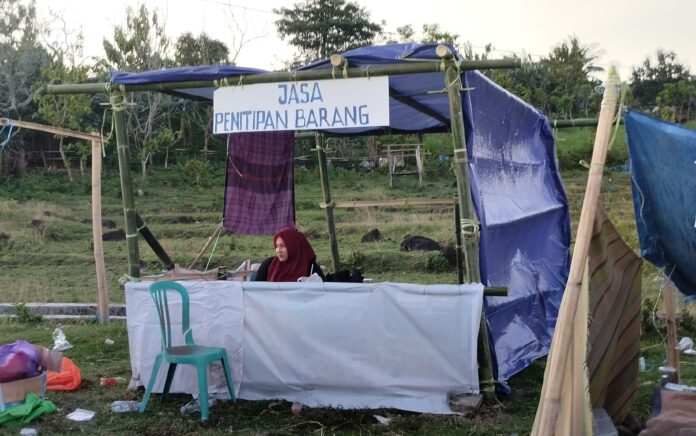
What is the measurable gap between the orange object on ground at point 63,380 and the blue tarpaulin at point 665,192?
4480mm

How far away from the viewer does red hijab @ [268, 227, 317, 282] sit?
6.66 m

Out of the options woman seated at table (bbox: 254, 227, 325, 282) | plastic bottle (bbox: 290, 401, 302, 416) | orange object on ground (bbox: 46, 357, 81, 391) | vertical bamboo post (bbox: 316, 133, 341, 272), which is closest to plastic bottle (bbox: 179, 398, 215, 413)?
plastic bottle (bbox: 290, 401, 302, 416)

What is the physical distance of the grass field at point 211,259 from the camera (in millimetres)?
5184

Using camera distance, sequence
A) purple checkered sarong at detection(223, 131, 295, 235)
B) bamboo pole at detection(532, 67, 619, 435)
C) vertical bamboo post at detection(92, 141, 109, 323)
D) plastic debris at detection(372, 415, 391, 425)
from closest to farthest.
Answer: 1. bamboo pole at detection(532, 67, 619, 435)
2. plastic debris at detection(372, 415, 391, 425)
3. purple checkered sarong at detection(223, 131, 295, 235)
4. vertical bamboo post at detection(92, 141, 109, 323)

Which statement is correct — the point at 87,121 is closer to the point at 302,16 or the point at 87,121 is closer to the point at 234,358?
the point at 302,16

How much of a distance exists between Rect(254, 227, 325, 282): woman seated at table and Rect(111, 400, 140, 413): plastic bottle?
161cm

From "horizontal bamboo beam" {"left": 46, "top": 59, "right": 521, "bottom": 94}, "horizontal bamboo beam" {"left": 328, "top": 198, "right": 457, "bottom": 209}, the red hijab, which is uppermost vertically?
"horizontal bamboo beam" {"left": 46, "top": 59, "right": 521, "bottom": 94}

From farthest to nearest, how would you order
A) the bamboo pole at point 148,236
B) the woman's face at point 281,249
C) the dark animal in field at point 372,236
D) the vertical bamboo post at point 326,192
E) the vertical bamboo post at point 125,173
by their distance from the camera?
the dark animal in field at point 372,236
the vertical bamboo post at point 326,192
the woman's face at point 281,249
the bamboo pole at point 148,236
the vertical bamboo post at point 125,173

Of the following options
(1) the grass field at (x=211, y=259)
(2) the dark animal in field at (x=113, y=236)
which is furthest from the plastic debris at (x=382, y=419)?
(2) the dark animal in field at (x=113, y=236)

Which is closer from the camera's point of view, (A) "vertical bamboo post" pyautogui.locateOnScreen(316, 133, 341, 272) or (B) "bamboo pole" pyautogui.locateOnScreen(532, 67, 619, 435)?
(B) "bamboo pole" pyautogui.locateOnScreen(532, 67, 619, 435)

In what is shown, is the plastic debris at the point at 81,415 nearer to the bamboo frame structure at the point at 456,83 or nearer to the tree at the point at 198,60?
the bamboo frame structure at the point at 456,83

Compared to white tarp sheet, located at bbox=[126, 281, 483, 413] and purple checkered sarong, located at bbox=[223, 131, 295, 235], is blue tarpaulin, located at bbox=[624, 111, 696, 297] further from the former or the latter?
purple checkered sarong, located at bbox=[223, 131, 295, 235]

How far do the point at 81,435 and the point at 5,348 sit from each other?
38.8 inches

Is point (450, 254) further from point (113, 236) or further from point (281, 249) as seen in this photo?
point (113, 236)
